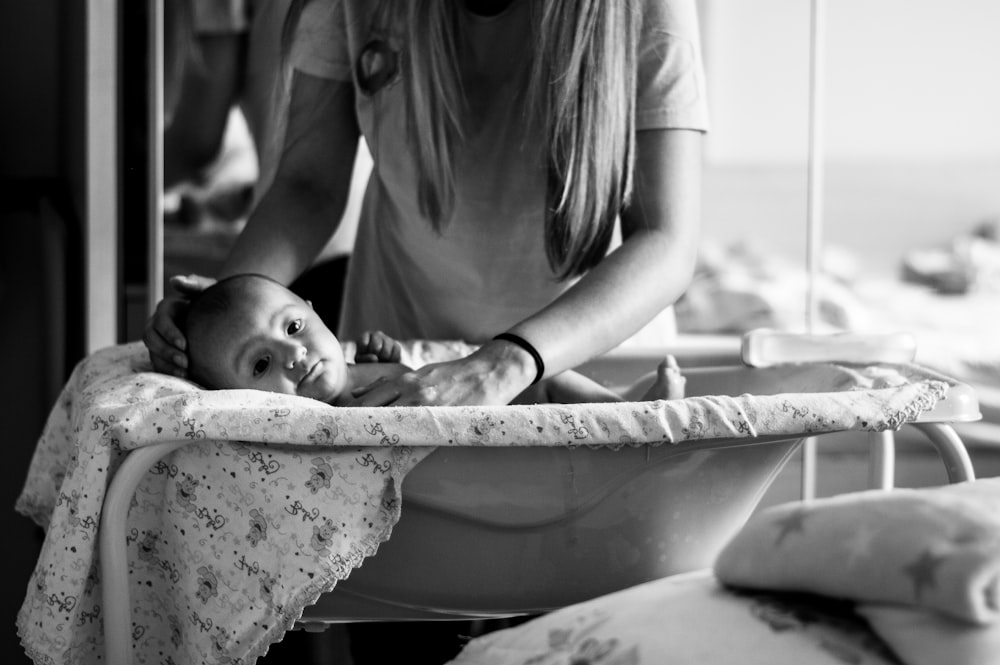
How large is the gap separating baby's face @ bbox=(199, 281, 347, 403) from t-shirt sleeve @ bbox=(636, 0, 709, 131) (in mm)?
451

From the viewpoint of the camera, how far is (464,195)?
137 centimetres

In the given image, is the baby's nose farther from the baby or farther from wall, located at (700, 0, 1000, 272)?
wall, located at (700, 0, 1000, 272)

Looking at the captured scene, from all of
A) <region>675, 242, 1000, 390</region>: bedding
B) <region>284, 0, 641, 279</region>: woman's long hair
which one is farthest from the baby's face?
<region>675, 242, 1000, 390</region>: bedding

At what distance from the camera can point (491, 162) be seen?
1364mm

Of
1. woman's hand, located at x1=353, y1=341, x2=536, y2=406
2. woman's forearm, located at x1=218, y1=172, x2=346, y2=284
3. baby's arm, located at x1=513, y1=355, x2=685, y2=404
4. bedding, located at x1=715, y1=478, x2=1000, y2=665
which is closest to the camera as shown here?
bedding, located at x1=715, y1=478, x2=1000, y2=665

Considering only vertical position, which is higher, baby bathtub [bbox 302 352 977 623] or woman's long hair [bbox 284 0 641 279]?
woman's long hair [bbox 284 0 641 279]

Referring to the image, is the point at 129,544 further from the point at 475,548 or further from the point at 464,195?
the point at 464,195

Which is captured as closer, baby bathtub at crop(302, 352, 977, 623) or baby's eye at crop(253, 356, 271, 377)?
baby bathtub at crop(302, 352, 977, 623)

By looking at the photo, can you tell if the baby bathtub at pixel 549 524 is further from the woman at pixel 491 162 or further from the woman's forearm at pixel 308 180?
the woman's forearm at pixel 308 180

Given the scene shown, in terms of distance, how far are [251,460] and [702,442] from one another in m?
0.32

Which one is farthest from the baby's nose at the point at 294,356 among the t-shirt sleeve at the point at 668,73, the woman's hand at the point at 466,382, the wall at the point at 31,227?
the wall at the point at 31,227

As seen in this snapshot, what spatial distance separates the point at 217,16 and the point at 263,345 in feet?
3.54

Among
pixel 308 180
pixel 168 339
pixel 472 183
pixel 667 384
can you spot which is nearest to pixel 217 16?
pixel 308 180

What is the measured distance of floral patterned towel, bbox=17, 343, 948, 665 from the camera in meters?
0.73
